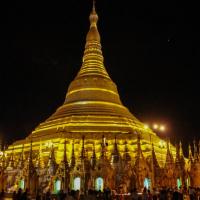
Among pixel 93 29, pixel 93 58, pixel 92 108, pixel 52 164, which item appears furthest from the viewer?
pixel 93 29

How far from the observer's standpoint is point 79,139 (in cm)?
3700

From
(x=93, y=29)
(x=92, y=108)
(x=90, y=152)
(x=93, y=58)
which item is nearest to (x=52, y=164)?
(x=90, y=152)

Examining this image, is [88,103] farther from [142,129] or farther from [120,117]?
[142,129]

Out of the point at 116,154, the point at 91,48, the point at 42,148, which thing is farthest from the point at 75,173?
the point at 91,48

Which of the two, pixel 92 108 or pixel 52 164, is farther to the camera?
pixel 92 108

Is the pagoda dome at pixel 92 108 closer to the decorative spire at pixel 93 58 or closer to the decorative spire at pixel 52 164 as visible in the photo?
the decorative spire at pixel 93 58

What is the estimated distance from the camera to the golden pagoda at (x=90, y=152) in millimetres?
31766

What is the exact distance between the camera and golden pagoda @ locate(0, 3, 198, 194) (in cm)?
3177

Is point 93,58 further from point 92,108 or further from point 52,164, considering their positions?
point 52,164

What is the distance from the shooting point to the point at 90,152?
36.3m

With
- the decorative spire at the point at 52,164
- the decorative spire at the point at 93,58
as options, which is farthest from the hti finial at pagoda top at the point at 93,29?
the decorative spire at the point at 52,164

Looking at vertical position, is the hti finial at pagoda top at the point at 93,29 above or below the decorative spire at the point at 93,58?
above

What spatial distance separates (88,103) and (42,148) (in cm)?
936

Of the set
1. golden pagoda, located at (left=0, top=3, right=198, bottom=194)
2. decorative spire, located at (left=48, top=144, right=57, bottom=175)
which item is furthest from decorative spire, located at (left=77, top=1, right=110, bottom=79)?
decorative spire, located at (left=48, top=144, right=57, bottom=175)
